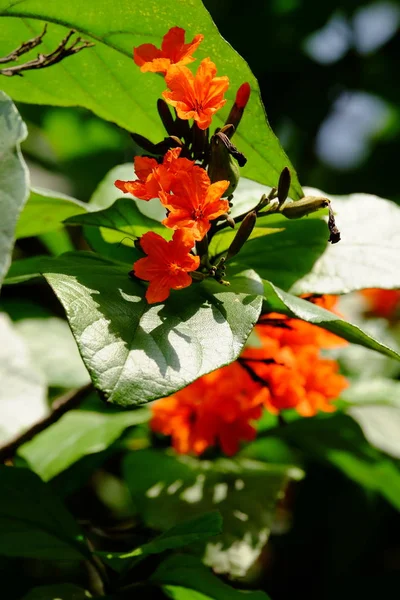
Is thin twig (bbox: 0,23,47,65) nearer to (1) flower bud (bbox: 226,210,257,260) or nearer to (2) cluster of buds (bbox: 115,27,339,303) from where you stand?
(2) cluster of buds (bbox: 115,27,339,303)

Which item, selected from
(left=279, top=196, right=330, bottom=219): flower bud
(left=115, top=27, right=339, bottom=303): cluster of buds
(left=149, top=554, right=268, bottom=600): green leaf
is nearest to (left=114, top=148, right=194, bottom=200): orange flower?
(left=115, top=27, right=339, bottom=303): cluster of buds

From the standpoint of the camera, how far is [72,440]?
945mm

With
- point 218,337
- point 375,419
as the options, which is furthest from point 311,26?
point 218,337

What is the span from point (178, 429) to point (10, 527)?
33 centimetres

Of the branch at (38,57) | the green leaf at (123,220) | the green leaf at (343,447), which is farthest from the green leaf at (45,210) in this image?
the green leaf at (343,447)

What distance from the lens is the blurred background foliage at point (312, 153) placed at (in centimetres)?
132

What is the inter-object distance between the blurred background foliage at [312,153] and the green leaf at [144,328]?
64cm

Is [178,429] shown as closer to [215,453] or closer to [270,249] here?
[215,453]

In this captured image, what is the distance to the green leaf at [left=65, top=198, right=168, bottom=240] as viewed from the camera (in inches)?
27.5

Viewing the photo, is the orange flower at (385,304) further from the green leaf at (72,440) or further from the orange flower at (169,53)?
the orange flower at (169,53)

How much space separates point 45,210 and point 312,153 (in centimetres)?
106

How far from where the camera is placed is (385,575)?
4.32 feet

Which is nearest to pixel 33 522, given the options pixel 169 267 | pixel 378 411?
pixel 169 267

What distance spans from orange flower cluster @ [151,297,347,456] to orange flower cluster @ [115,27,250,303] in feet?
0.58
